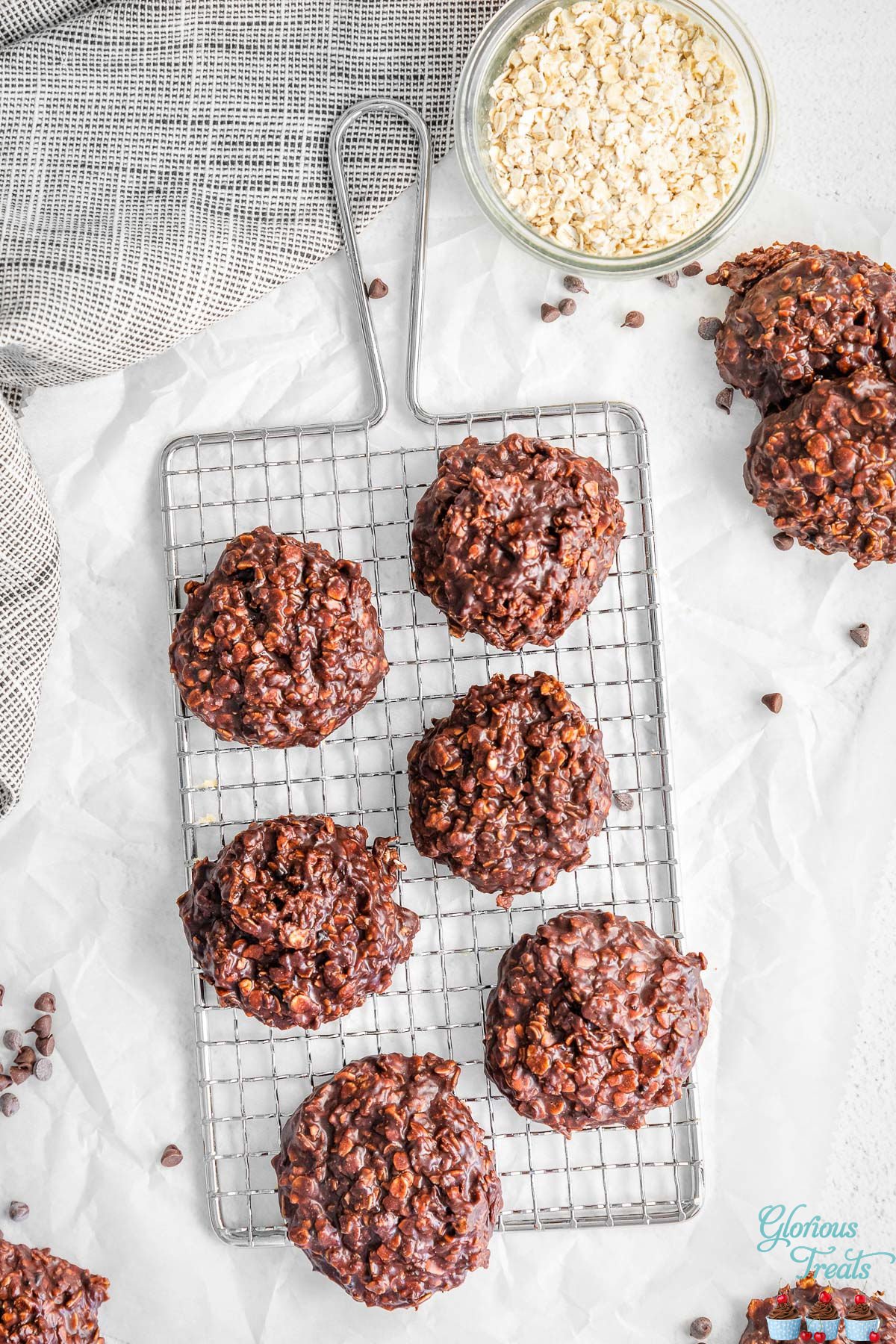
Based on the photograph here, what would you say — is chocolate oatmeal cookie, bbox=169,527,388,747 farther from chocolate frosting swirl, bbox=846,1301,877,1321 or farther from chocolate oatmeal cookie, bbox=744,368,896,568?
chocolate frosting swirl, bbox=846,1301,877,1321

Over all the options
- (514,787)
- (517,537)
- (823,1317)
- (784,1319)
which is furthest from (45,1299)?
(517,537)

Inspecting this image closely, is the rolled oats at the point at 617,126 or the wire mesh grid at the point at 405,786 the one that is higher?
the rolled oats at the point at 617,126

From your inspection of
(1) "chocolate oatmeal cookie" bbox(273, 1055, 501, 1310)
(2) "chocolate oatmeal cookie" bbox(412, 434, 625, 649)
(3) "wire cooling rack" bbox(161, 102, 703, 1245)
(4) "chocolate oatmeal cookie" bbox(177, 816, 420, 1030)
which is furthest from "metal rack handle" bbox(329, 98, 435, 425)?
(1) "chocolate oatmeal cookie" bbox(273, 1055, 501, 1310)

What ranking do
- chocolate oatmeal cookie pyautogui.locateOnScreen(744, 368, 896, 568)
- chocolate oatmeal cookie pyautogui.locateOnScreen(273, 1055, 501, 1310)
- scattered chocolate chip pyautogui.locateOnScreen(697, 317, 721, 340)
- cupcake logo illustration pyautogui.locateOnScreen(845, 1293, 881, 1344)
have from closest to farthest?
chocolate oatmeal cookie pyautogui.locateOnScreen(273, 1055, 501, 1310) < chocolate oatmeal cookie pyautogui.locateOnScreen(744, 368, 896, 568) < cupcake logo illustration pyautogui.locateOnScreen(845, 1293, 881, 1344) < scattered chocolate chip pyautogui.locateOnScreen(697, 317, 721, 340)

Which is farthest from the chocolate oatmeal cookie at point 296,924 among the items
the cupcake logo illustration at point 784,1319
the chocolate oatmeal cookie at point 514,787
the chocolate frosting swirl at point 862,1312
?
the chocolate frosting swirl at point 862,1312

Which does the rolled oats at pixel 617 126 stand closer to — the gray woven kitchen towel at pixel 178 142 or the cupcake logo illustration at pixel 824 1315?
the gray woven kitchen towel at pixel 178 142

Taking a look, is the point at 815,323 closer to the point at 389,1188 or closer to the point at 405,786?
the point at 405,786
